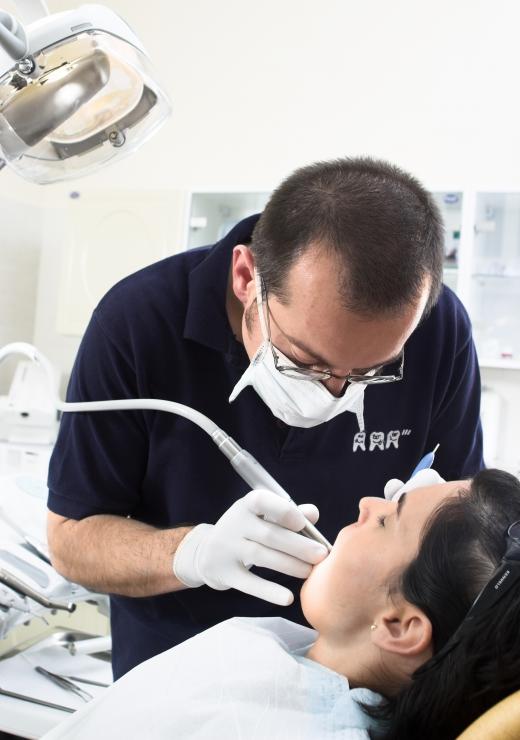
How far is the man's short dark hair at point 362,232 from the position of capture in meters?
1.08

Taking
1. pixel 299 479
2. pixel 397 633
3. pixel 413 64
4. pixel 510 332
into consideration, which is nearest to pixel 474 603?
pixel 397 633

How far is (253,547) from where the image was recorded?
3.86 ft

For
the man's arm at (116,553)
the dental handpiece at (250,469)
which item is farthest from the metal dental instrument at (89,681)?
the dental handpiece at (250,469)

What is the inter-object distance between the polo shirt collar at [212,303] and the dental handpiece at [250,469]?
0.67 ft

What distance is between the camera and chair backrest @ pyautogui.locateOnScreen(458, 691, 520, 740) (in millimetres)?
830

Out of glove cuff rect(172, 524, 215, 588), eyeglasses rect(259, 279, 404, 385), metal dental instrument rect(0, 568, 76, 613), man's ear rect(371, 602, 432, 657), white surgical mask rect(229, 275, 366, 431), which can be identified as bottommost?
metal dental instrument rect(0, 568, 76, 613)

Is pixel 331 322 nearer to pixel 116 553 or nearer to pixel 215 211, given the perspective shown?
pixel 116 553

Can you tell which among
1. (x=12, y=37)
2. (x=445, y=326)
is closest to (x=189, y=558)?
(x=445, y=326)

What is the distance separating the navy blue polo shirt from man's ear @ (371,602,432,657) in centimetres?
31

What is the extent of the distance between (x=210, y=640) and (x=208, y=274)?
2.01ft

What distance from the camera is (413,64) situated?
145 inches

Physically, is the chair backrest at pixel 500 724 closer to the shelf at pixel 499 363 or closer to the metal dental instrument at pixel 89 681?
the metal dental instrument at pixel 89 681

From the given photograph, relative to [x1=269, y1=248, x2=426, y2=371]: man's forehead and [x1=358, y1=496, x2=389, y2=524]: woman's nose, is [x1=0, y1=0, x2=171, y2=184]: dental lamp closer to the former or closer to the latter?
[x1=269, y1=248, x2=426, y2=371]: man's forehead

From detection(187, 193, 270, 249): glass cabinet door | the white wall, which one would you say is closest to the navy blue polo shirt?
detection(187, 193, 270, 249): glass cabinet door
